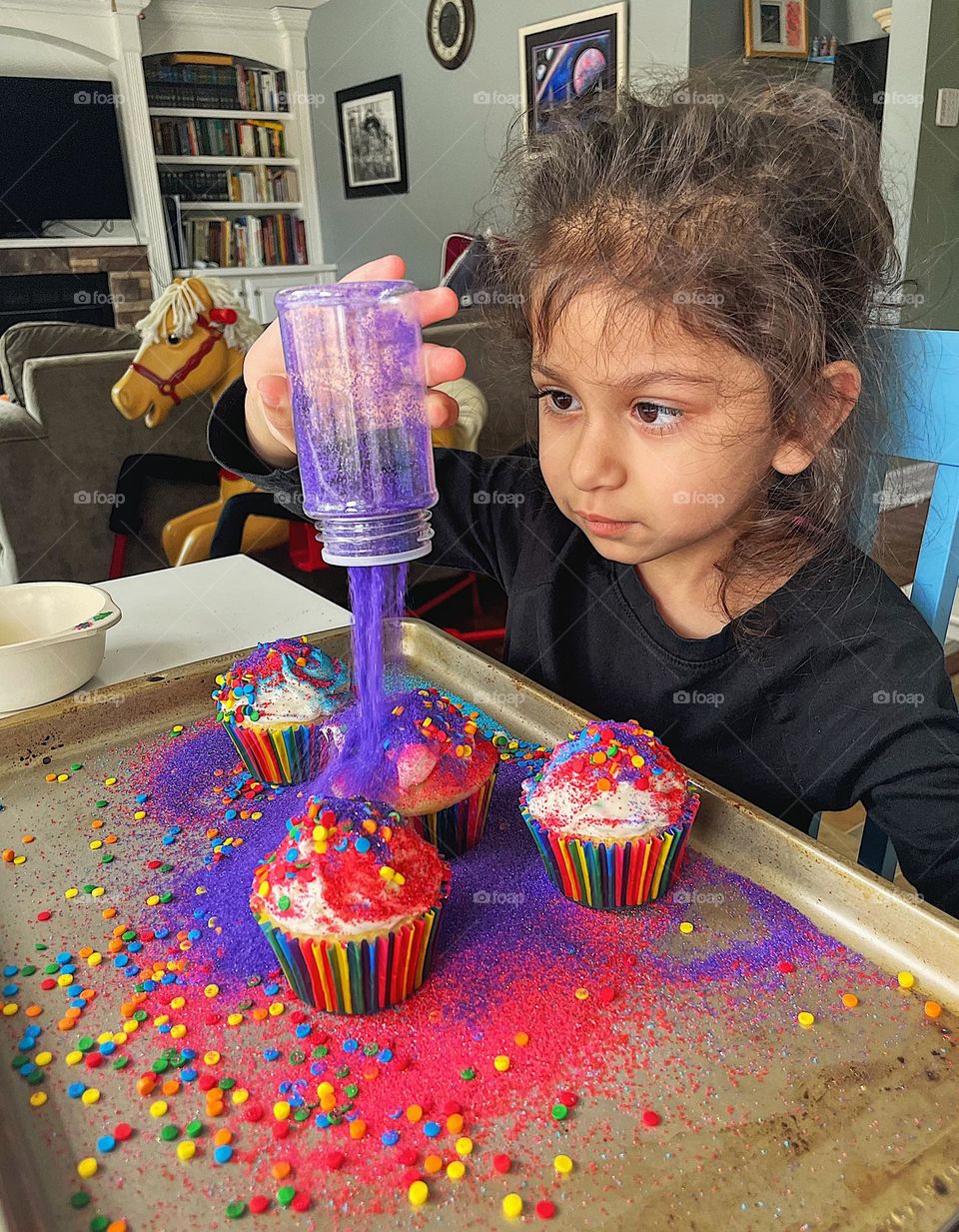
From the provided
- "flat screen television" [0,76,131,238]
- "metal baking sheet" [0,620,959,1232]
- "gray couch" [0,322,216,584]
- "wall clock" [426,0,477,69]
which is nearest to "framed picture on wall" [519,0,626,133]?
"wall clock" [426,0,477,69]

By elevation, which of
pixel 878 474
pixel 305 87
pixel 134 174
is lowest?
pixel 878 474

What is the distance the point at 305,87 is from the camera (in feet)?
22.9

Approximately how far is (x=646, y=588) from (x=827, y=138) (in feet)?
1.57

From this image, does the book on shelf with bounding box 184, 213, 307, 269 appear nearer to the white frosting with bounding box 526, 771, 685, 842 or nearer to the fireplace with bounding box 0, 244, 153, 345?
the fireplace with bounding box 0, 244, 153, 345

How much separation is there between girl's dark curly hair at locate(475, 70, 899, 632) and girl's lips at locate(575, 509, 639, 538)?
0.53ft

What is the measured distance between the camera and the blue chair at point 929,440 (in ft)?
3.17

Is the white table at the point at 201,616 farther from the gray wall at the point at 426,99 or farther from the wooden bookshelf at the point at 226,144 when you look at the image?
the wooden bookshelf at the point at 226,144

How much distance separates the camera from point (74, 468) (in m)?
2.90

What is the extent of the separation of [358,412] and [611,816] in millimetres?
343

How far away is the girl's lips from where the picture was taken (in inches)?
34.7

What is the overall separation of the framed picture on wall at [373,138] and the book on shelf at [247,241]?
0.60 metres

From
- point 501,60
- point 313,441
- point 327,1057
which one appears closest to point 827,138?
point 313,441

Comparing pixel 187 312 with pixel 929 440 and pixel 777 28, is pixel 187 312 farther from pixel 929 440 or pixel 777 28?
pixel 777 28

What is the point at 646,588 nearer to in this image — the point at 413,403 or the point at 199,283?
the point at 413,403
